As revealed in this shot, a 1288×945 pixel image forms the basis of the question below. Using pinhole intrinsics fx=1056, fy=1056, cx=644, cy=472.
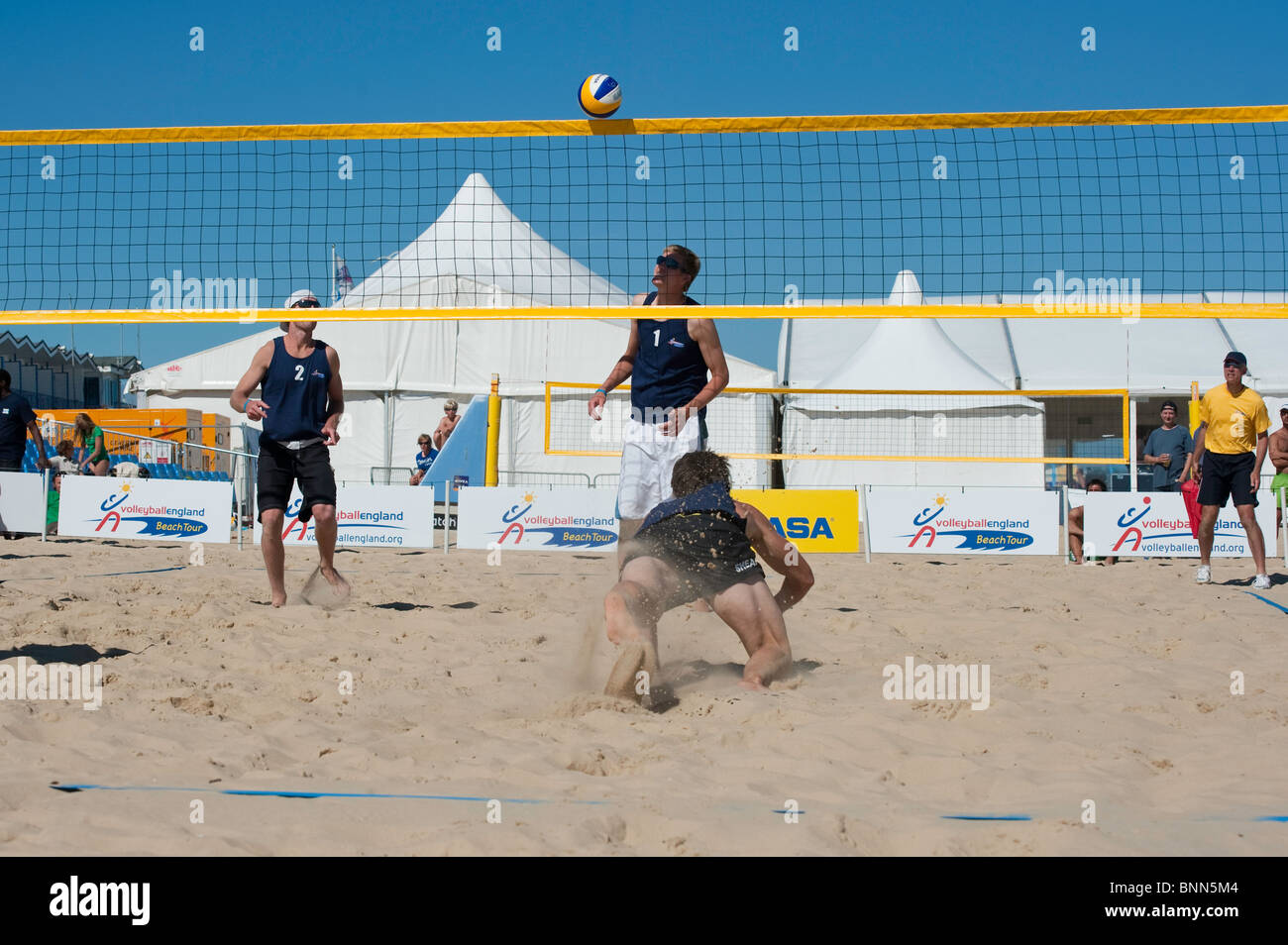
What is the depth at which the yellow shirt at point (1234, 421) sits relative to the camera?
6.37 m

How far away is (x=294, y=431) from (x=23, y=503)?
593 centimetres

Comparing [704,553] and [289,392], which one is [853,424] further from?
[704,553]

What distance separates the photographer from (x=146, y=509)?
30.9 ft

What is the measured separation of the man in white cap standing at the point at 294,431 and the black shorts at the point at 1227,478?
5.18m

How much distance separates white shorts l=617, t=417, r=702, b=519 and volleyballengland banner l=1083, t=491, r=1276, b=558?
18.0 ft

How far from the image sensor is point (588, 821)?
6.45 ft

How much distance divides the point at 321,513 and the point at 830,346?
14127 millimetres

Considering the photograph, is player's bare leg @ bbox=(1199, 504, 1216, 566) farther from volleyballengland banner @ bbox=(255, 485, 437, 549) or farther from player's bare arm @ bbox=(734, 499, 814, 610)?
volleyballengland banner @ bbox=(255, 485, 437, 549)

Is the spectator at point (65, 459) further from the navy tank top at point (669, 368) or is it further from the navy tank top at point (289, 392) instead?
the navy tank top at point (669, 368)

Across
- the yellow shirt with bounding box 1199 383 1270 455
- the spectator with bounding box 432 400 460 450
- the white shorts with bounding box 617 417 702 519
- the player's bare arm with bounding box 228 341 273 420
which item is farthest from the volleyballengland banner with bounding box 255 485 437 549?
the yellow shirt with bounding box 1199 383 1270 455

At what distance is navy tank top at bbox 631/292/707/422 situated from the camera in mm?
4531

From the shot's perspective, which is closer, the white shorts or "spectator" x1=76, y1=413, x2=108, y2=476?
the white shorts
